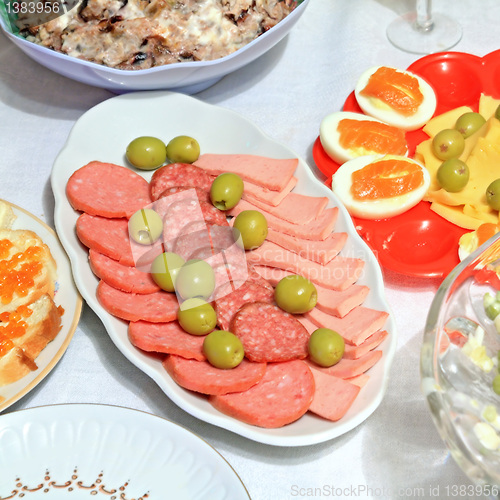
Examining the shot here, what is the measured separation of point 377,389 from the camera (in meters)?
1.46

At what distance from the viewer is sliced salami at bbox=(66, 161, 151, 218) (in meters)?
1.79

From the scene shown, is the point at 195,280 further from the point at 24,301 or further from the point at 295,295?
the point at 24,301

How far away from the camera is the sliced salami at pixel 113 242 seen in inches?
66.9

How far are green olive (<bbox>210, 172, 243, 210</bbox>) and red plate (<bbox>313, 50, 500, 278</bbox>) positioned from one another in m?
0.29

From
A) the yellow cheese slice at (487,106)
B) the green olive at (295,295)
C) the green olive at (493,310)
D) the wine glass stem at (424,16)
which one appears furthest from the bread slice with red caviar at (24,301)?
the wine glass stem at (424,16)

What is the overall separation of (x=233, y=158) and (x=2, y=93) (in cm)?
96

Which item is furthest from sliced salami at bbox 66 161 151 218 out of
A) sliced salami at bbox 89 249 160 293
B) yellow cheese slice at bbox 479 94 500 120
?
yellow cheese slice at bbox 479 94 500 120

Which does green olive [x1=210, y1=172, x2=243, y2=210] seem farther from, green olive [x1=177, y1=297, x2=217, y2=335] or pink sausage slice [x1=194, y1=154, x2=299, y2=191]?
green olive [x1=177, y1=297, x2=217, y2=335]

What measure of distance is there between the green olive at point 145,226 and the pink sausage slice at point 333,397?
565mm

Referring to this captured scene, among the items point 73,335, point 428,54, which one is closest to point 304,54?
point 428,54

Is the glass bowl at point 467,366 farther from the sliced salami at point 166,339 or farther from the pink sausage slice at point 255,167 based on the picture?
the pink sausage slice at point 255,167

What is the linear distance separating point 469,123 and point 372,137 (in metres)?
0.29

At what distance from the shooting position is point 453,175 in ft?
6.02

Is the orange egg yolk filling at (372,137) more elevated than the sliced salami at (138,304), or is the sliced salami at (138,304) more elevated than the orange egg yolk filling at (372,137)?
the orange egg yolk filling at (372,137)
